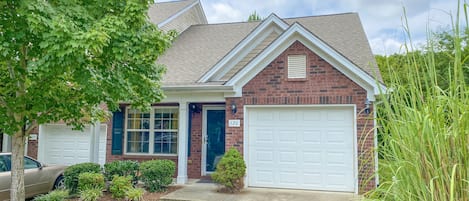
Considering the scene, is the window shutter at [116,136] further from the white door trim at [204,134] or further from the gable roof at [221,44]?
the white door trim at [204,134]

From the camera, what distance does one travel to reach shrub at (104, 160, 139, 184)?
894 cm

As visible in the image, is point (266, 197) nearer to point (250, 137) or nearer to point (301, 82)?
point (250, 137)

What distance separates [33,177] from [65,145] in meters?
4.01

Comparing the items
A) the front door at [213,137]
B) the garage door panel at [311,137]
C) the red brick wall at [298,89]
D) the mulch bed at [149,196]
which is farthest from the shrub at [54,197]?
the garage door panel at [311,137]

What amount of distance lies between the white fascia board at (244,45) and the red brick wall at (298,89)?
3.52 feet

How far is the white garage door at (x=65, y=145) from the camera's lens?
12.1 metres

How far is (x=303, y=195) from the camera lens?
27.5 ft

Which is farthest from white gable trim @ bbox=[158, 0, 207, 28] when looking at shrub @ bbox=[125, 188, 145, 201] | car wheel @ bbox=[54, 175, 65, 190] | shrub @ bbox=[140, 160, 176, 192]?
shrub @ bbox=[125, 188, 145, 201]

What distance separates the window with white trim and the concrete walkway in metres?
2.54

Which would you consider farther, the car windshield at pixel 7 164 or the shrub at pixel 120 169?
the shrub at pixel 120 169

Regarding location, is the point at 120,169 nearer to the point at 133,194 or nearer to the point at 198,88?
the point at 133,194

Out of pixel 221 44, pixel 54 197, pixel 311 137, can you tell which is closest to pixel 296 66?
pixel 311 137

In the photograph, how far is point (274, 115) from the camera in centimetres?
939

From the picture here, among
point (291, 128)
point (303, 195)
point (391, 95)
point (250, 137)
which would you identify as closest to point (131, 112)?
point (250, 137)
